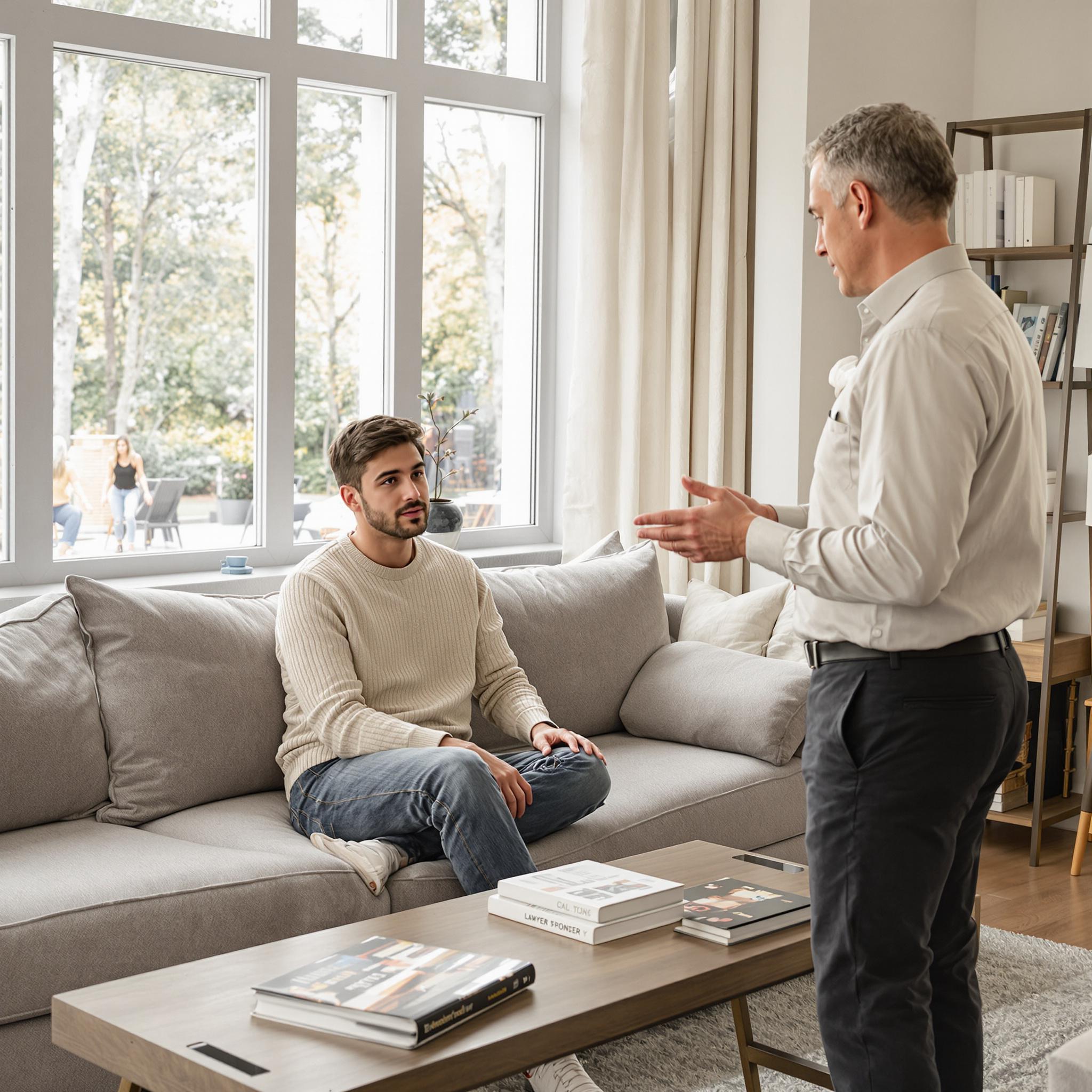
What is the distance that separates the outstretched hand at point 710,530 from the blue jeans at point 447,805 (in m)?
0.90

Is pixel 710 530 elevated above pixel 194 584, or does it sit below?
above

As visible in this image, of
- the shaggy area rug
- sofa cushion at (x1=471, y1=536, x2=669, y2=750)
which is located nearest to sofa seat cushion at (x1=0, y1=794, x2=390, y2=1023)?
the shaggy area rug

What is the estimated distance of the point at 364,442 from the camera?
280 centimetres

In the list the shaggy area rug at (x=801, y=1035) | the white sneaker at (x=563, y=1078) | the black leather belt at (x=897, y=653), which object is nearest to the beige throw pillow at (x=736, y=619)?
the shaggy area rug at (x=801, y=1035)

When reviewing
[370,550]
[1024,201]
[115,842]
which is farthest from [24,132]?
[1024,201]

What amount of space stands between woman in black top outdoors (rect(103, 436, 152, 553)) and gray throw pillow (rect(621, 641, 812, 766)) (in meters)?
1.35

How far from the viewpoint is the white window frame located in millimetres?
3268

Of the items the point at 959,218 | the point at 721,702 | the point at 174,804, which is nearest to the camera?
the point at 174,804

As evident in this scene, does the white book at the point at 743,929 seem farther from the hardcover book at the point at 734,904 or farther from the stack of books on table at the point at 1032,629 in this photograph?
the stack of books on table at the point at 1032,629

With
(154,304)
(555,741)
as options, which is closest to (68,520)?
(154,304)

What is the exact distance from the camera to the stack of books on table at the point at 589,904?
6.48 ft

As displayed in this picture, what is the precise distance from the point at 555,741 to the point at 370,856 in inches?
21.3

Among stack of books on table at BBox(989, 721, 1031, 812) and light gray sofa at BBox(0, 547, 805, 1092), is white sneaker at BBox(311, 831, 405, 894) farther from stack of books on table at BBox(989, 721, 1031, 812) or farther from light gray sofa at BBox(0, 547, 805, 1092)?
stack of books on table at BBox(989, 721, 1031, 812)

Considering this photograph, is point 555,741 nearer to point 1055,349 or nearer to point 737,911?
point 737,911
